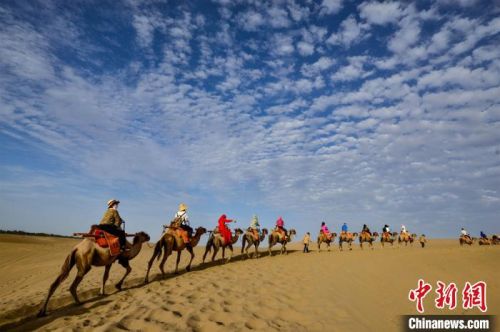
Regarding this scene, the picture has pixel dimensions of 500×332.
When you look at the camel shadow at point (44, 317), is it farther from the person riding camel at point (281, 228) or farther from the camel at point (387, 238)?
the camel at point (387, 238)

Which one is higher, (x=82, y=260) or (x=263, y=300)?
(x=82, y=260)

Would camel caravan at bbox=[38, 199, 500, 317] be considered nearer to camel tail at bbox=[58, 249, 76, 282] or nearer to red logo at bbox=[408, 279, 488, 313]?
camel tail at bbox=[58, 249, 76, 282]

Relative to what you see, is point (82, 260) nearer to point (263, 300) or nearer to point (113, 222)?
point (113, 222)

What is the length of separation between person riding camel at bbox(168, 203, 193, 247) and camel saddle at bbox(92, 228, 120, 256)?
14.8ft

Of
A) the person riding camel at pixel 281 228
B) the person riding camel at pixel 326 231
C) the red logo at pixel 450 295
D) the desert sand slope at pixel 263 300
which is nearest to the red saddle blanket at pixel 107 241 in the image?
the desert sand slope at pixel 263 300

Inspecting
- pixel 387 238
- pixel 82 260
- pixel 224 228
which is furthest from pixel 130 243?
pixel 387 238

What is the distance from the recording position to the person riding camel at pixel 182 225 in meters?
15.9

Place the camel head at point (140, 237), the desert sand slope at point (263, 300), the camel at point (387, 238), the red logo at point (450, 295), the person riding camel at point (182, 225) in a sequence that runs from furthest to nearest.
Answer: the camel at point (387, 238) < the person riding camel at point (182, 225) < the camel head at point (140, 237) < the red logo at point (450, 295) < the desert sand slope at point (263, 300)

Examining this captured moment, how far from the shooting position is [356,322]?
8.45 m

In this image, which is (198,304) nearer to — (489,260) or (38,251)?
(489,260)

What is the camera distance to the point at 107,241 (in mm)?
10914

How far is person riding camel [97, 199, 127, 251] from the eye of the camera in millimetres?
11257

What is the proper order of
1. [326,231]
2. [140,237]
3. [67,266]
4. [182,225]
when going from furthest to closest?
[326,231] → [182,225] → [140,237] → [67,266]

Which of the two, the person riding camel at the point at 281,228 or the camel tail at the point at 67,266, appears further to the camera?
the person riding camel at the point at 281,228
